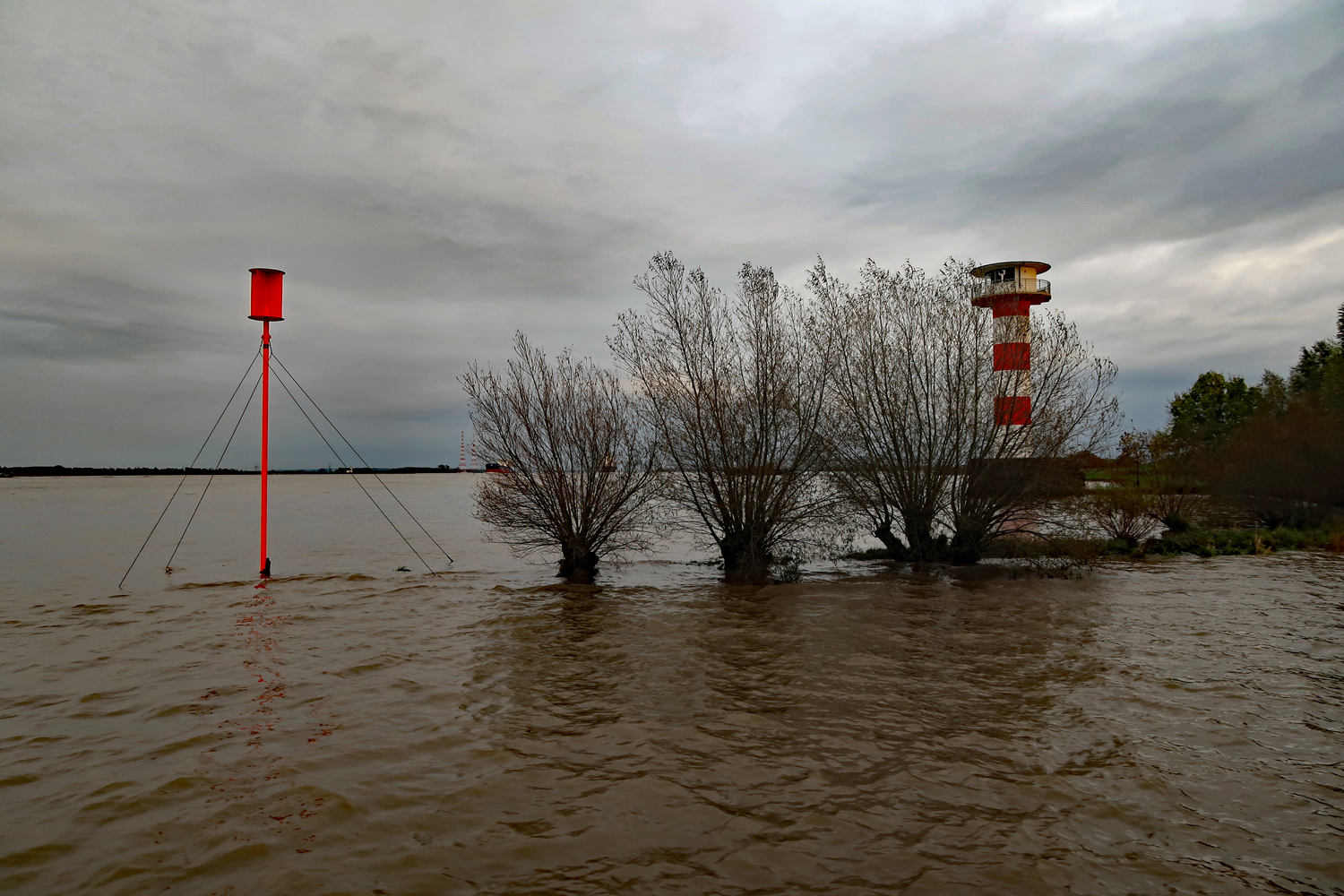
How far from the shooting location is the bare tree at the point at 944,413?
60.1 ft

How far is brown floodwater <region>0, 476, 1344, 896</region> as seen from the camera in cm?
484

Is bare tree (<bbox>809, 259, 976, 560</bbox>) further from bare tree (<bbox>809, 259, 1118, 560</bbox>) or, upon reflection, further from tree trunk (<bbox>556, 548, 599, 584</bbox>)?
tree trunk (<bbox>556, 548, 599, 584</bbox>)

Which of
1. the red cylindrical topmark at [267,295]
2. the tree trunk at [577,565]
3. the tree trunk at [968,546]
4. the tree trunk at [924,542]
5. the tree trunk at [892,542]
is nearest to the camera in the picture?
the red cylindrical topmark at [267,295]

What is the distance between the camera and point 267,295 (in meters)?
15.6

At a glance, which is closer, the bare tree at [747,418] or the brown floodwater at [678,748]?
the brown floodwater at [678,748]

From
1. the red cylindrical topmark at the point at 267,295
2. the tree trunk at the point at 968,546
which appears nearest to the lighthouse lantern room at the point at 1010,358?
the tree trunk at the point at 968,546

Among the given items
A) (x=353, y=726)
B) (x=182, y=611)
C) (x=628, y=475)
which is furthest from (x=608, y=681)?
(x=182, y=611)

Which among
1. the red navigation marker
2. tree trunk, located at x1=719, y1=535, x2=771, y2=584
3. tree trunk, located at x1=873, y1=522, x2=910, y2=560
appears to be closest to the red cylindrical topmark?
the red navigation marker

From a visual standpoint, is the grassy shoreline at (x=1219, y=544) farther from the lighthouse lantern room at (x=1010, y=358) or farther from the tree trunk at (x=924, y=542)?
the lighthouse lantern room at (x=1010, y=358)

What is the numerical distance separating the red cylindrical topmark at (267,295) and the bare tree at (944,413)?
12883 mm

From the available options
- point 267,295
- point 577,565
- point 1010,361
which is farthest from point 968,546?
point 267,295

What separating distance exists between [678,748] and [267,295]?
46.0 feet

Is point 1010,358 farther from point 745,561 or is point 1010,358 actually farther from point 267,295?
point 267,295

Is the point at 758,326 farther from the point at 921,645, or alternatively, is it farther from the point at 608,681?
the point at 608,681
